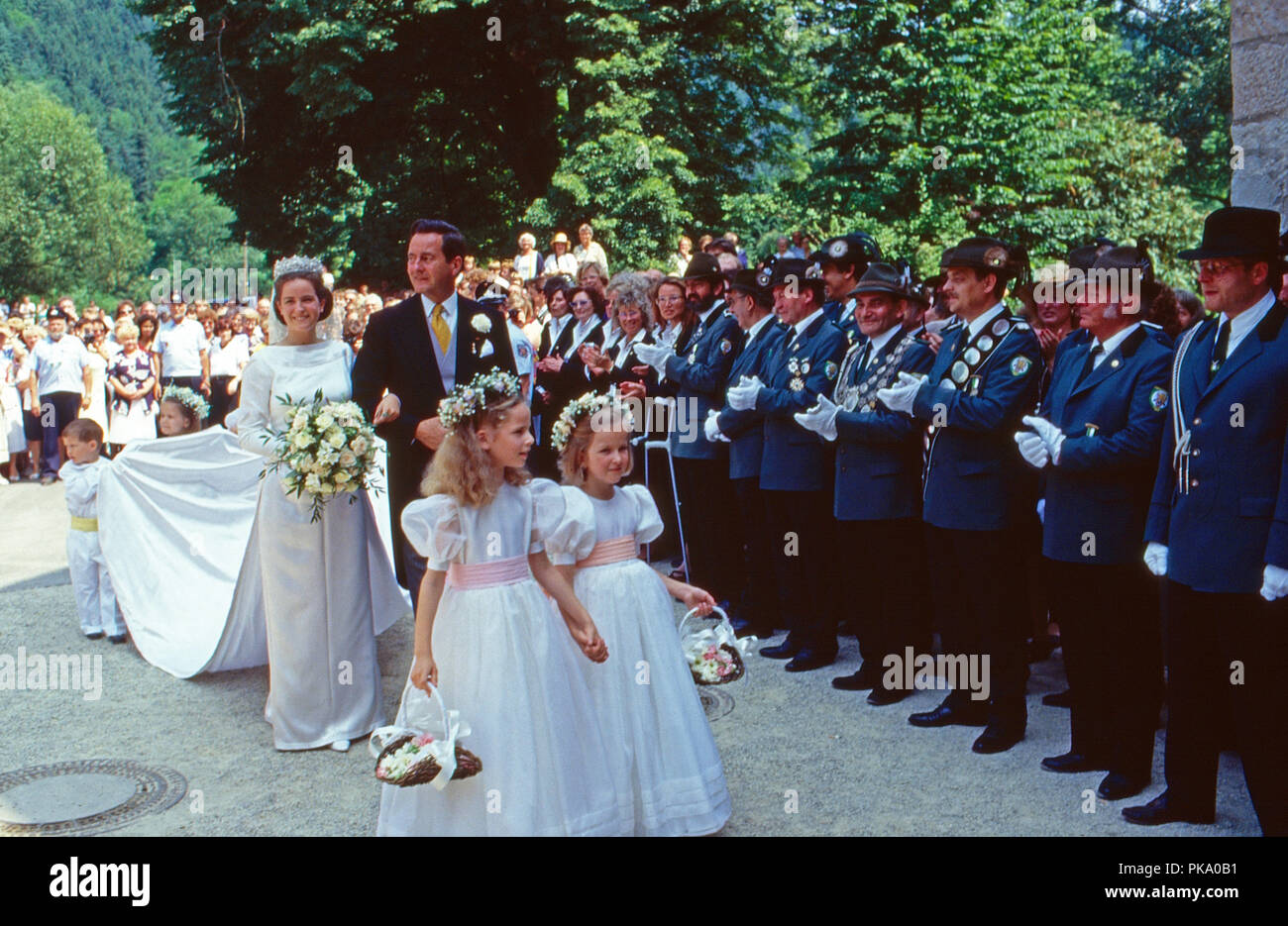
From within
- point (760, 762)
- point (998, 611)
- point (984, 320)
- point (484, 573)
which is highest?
point (984, 320)

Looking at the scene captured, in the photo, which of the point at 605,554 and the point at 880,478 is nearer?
the point at 605,554

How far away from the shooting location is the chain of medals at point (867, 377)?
6.32 meters

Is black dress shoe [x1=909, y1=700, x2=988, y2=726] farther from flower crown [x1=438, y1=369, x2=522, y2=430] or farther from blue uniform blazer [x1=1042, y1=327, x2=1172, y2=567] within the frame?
flower crown [x1=438, y1=369, x2=522, y2=430]

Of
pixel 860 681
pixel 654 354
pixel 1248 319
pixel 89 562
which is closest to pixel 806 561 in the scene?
pixel 860 681

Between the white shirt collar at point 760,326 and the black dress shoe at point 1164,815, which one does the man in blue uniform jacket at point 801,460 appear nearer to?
the white shirt collar at point 760,326

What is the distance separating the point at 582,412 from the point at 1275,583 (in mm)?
2525

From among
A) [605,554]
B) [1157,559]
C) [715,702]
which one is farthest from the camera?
[715,702]

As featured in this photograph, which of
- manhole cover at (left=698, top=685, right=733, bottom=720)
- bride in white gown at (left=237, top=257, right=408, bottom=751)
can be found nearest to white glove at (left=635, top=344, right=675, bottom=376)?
manhole cover at (left=698, top=685, right=733, bottom=720)

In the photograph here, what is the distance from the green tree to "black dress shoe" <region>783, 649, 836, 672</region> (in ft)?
225

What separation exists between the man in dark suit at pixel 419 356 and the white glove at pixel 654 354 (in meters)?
2.09

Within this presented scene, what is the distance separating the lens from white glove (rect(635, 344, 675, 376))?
8.20m

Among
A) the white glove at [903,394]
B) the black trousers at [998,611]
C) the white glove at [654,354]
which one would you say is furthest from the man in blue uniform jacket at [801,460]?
the black trousers at [998,611]

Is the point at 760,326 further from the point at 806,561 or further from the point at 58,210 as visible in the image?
the point at 58,210

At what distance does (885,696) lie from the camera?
21.0ft
